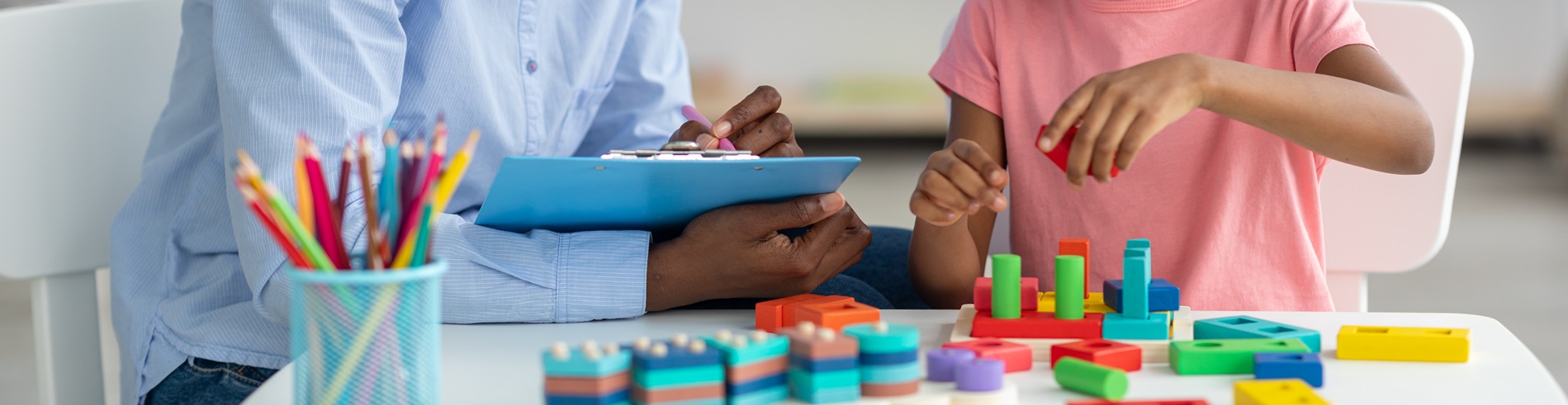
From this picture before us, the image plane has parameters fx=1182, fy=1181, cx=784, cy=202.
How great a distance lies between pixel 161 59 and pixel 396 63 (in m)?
0.38

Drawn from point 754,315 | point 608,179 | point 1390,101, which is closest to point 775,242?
point 754,315

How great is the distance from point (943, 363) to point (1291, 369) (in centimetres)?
18

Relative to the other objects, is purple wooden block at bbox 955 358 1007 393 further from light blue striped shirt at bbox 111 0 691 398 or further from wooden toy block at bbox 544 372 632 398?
light blue striped shirt at bbox 111 0 691 398

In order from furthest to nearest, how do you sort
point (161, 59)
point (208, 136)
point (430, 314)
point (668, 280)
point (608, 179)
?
point (161, 59), point (208, 136), point (668, 280), point (608, 179), point (430, 314)

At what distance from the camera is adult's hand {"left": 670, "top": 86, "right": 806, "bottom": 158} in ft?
3.44

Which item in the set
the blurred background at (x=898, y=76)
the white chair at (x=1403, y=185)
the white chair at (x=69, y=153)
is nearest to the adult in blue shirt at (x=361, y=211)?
the white chair at (x=69, y=153)

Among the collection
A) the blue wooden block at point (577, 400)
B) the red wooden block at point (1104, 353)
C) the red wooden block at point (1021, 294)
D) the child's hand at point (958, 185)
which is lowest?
the red wooden block at point (1104, 353)

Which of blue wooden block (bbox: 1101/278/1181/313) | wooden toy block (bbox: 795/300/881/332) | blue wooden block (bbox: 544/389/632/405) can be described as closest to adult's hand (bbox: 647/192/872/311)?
wooden toy block (bbox: 795/300/881/332)

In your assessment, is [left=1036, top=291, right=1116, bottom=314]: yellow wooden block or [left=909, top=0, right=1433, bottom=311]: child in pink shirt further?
[left=909, top=0, right=1433, bottom=311]: child in pink shirt

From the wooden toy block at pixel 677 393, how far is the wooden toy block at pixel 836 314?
0.17 metres

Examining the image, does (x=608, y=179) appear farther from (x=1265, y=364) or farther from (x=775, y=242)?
(x=1265, y=364)

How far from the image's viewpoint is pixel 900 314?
83cm

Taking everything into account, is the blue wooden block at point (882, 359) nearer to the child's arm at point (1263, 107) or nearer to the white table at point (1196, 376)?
the white table at point (1196, 376)

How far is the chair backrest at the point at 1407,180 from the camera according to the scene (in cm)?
121
